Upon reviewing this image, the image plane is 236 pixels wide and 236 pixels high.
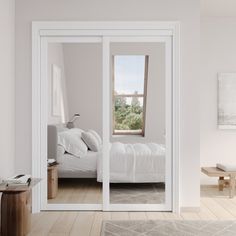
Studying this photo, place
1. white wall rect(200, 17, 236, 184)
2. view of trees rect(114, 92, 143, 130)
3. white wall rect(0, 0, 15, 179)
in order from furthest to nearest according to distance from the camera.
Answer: white wall rect(200, 17, 236, 184) < view of trees rect(114, 92, 143, 130) < white wall rect(0, 0, 15, 179)

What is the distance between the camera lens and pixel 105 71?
487 centimetres

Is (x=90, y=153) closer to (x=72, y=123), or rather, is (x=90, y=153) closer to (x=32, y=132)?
(x=72, y=123)

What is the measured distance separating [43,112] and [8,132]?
500mm

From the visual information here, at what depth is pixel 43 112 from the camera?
485cm

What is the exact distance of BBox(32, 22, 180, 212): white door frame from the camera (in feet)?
15.7

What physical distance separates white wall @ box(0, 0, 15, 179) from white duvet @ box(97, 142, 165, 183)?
1072 mm

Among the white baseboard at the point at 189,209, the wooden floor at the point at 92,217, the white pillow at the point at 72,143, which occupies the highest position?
the white pillow at the point at 72,143

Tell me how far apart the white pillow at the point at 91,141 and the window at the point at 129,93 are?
10.2 inches

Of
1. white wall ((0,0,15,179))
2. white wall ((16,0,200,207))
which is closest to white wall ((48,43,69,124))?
white wall ((16,0,200,207))

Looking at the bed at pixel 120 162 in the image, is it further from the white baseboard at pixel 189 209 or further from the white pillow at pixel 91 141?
the white baseboard at pixel 189 209

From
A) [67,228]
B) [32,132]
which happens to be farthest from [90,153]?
[67,228]

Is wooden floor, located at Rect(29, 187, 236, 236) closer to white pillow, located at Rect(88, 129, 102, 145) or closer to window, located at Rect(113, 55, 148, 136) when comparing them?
white pillow, located at Rect(88, 129, 102, 145)

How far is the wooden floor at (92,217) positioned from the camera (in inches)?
159

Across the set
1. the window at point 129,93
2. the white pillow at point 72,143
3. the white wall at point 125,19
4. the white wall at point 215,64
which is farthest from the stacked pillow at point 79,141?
the white wall at point 215,64
